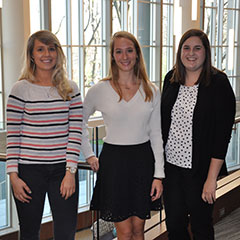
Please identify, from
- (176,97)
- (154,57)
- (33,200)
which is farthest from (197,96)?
(154,57)

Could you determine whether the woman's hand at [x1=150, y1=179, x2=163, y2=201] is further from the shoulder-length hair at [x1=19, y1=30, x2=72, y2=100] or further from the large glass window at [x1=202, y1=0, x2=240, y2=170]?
the large glass window at [x1=202, y1=0, x2=240, y2=170]

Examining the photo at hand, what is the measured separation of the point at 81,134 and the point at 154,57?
9.97 meters

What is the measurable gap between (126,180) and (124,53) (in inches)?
29.3

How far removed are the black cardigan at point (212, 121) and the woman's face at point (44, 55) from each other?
89 centimetres

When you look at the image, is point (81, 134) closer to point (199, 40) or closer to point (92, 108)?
point (92, 108)

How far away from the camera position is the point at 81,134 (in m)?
2.44

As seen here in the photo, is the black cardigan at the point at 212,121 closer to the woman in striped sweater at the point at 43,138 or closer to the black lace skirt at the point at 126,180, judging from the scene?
the black lace skirt at the point at 126,180

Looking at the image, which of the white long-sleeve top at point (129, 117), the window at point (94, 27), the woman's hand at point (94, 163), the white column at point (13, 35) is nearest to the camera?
the white long-sleeve top at point (129, 117)

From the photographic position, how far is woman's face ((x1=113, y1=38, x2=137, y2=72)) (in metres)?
2.56

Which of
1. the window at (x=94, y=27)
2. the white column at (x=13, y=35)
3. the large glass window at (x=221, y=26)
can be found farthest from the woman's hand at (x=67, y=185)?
the large glass window at (x=221, y=26)

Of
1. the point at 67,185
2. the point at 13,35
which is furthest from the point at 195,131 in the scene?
the point at 13,35

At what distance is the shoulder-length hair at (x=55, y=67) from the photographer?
2.40m

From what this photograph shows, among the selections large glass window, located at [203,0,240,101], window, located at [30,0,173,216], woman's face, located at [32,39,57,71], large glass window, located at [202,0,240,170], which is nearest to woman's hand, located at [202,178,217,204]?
woman's face, located at [32,39,57,71]

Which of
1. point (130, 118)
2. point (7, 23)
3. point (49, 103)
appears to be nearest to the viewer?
point (49, 103)
